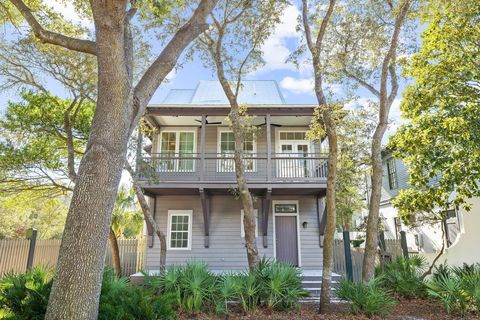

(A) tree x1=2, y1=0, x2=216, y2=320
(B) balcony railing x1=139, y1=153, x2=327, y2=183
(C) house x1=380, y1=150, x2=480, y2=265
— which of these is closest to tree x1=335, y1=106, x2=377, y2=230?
(B) balcony railing x1=139, y1=153, x2=327, y2=183

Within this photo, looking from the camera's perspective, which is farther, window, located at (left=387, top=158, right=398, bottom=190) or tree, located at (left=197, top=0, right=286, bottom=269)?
window, located at (left=387, top=158, right=398, bottom=190)

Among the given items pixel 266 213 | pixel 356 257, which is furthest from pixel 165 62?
pixel 356 257

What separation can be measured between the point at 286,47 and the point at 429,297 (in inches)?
297

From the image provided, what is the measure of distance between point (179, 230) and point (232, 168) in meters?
3.16

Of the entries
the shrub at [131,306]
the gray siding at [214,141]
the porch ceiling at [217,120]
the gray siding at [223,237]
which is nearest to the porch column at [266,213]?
the gray siding at [223,237]

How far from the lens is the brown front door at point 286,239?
11984 mm

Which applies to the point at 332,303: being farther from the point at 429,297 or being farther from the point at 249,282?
the point at 429,297

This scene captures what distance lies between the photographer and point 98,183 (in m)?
3.53

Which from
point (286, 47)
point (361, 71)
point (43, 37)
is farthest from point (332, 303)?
point (43, 37)

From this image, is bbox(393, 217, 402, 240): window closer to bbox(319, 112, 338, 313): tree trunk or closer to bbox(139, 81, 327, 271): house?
bbox(139, 81, 327, 271): house

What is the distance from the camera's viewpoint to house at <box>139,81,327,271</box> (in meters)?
11.4

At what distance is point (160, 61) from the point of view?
4.62m

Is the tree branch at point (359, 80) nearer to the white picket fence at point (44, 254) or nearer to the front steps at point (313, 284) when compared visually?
the front steps at point (313, 284)

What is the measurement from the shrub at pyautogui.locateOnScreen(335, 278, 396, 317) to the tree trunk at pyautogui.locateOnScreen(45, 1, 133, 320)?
514 centimetres
